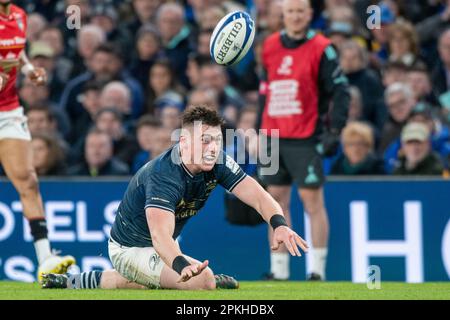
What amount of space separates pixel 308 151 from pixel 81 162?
3462mm

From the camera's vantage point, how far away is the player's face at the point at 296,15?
1143 cm

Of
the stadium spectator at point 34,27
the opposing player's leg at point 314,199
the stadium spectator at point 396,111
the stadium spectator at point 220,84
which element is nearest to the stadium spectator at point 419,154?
the stadium spectator at point 396,111

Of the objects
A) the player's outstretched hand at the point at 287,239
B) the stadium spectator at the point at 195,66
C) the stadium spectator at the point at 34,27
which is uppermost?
the stadium spectator at the point at 34,27

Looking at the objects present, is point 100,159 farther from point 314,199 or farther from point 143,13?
point 143,13

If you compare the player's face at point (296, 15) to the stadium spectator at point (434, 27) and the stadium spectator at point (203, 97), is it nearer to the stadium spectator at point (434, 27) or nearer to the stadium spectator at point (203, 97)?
the stadium spectator at point (203, 97)

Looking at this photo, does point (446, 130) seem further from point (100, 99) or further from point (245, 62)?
point (100, 99)

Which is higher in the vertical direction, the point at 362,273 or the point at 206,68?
the point at 206,68

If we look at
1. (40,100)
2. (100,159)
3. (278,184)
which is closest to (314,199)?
(278,184)

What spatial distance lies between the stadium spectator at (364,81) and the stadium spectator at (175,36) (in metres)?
2.43

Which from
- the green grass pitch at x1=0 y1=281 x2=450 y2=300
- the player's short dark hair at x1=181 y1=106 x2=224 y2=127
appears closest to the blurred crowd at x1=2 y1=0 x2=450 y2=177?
the green grass pitch at x1=0 y1=281 x2=450 y2=300

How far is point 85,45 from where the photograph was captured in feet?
52.1
